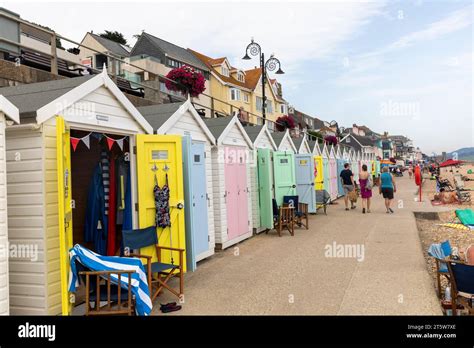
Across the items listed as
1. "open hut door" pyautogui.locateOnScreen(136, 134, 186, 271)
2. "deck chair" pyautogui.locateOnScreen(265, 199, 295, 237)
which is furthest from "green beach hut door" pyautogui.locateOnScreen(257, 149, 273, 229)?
"open hut door" pyautogui.locateOnScreen(136, 134, 186, 271)

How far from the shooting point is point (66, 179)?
15.0 feet

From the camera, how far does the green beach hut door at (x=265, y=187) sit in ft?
34.6

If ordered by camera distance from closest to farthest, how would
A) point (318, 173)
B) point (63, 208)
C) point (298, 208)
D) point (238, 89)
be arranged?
point (63, 208) < point (298, 208) < point (318, 173) < point (238, 89)

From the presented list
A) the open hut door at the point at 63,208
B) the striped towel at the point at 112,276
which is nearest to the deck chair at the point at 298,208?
the striped towel at the point at 112,276

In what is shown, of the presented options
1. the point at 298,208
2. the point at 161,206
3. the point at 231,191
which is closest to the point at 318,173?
the point at 298,208

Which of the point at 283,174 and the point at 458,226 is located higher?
the point at 283,174

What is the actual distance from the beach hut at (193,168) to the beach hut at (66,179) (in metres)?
0.22

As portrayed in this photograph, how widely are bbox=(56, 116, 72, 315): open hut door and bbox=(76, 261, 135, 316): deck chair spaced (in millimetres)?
181

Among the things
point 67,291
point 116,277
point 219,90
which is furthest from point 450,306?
point 219,90

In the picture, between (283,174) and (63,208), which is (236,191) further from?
(63,208)

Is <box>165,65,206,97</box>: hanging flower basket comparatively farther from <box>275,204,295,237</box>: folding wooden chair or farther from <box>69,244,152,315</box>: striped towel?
<box>69,244,152,315</box>: striped towel

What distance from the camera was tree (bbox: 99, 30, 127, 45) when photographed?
166 ft

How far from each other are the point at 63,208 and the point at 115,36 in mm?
52507

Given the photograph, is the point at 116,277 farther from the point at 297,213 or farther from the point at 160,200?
the point at 297,213
